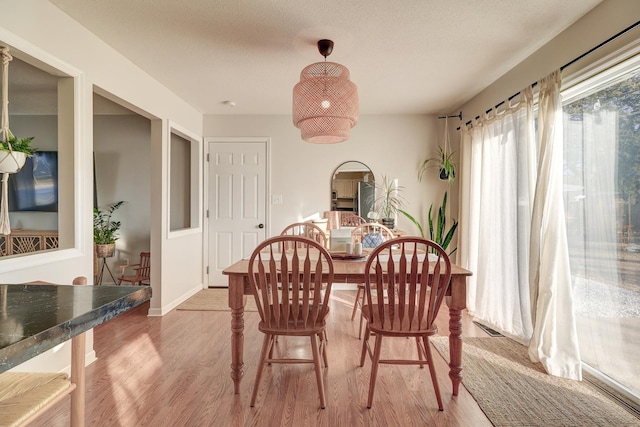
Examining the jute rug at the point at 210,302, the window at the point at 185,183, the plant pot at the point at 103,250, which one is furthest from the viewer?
the window at the point at 185,183

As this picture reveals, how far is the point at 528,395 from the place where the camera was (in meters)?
2.01

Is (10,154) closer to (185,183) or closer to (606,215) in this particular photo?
(185,183)

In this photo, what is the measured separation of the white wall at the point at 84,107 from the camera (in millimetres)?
1938

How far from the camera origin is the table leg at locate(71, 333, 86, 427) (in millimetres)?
1042

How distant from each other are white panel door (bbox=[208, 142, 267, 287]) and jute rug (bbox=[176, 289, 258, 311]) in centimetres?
37

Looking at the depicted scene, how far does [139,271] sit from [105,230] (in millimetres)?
631

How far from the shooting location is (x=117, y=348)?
2.68 m

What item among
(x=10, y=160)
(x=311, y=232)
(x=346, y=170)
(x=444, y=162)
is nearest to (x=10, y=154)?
(x=10, y=160)

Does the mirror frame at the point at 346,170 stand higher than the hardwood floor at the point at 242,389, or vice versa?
the mirror frame at the point at 346,170

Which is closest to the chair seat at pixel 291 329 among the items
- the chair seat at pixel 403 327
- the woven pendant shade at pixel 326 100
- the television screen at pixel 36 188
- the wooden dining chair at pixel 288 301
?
the wooden dining chair at pixel 288 301

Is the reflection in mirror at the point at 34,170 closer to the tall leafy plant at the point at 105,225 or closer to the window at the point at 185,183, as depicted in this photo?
the tall leafy plant at the point at 105,225

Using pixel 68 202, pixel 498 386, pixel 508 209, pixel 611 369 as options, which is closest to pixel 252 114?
pixel 68 202

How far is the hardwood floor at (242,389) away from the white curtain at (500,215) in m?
0.38

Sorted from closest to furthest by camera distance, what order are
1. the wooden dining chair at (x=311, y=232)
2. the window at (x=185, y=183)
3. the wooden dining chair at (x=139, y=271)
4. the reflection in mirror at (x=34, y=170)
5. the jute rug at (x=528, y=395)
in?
1. the jute rug at (x=528, y=395)
2. the wooden dining chair at (x=311, y=232)
3. the reflection in mirror at (x=34, y=170)
4. the wooden dining chair at (x=139, y=271)
5. the window at (x=185, y=183)
